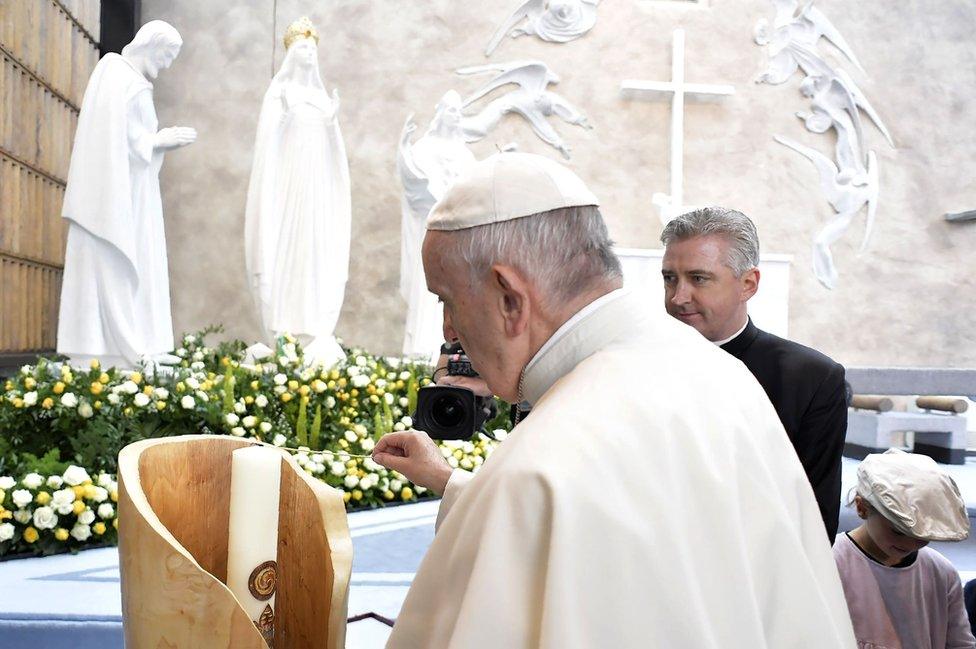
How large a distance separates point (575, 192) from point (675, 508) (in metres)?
0.47

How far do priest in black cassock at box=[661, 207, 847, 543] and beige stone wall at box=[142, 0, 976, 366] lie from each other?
8449 mm

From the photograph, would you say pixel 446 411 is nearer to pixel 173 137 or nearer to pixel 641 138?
pixel 173 137

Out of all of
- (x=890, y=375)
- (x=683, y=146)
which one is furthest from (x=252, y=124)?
(x=890, y=375)

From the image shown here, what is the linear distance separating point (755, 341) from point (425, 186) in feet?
21.5

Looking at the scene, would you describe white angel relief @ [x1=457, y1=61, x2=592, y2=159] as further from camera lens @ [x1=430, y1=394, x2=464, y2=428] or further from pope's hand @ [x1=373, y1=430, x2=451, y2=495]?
pope's hand @ [x1=373, y1=430, x2=451, y2=495]

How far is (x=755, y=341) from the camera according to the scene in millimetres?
2449

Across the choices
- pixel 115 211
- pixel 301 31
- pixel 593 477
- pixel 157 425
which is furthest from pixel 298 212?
pixel 593 477

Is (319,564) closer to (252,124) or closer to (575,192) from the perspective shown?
(575,192)

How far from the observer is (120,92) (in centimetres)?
618

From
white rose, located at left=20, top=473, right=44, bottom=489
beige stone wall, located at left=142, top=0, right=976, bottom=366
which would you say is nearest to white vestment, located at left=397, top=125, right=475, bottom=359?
beige stone wall, located at left=142, top=0, right=976, bottom=366

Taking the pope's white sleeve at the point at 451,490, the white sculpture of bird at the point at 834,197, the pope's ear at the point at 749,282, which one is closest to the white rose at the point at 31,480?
the pope's white sleeve at the point at 451,490

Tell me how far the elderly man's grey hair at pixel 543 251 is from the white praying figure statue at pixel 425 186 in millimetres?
7349

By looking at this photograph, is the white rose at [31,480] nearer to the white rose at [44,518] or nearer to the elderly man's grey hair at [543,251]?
the white rose at [44,518]

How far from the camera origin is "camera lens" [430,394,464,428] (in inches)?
81.4
